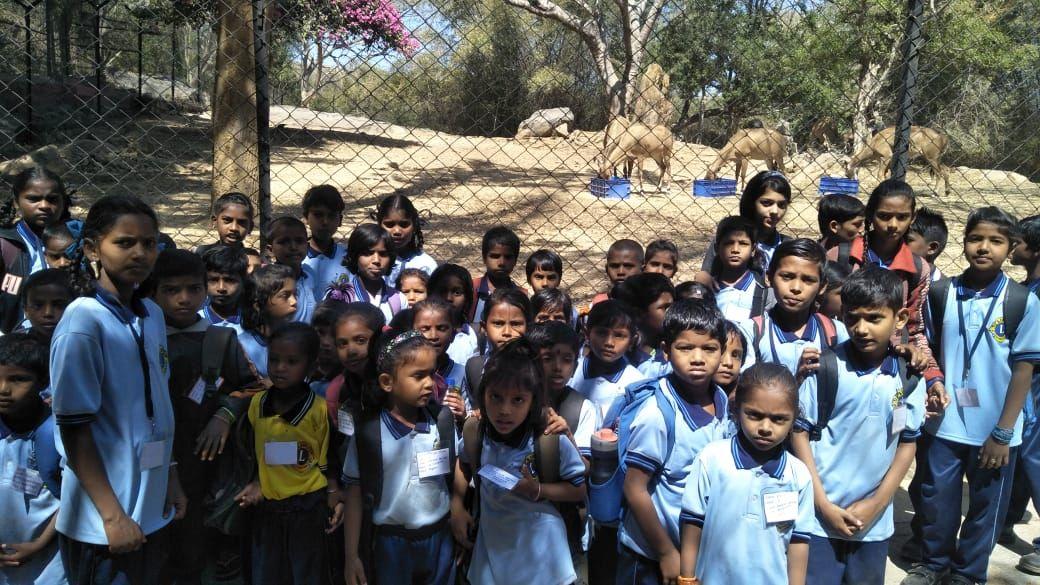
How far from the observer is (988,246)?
281cm

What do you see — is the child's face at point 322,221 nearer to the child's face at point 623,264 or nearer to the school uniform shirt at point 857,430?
the child's face at point 623,264

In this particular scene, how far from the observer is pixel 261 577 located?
2.50 metres

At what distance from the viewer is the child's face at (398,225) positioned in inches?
143

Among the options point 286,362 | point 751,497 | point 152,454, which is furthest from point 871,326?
point 152,454

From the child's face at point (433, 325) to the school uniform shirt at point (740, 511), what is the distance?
972mm

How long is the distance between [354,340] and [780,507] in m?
1.37

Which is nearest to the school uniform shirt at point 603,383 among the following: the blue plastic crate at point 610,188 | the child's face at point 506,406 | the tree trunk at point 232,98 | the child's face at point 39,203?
the child's face at point 506,406

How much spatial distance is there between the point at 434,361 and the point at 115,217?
2.91 ft

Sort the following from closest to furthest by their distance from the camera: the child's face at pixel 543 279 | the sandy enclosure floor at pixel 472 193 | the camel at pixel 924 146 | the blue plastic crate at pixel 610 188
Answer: the child's face at pixel 543 279
the sandy enclosure floor at pixel 472 193
the blue plastic crate at pixel 610 188
the camel at pixel 924 146

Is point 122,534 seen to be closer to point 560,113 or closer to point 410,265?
point 410,265

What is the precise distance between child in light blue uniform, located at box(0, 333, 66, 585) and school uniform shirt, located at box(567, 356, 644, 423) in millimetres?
1554

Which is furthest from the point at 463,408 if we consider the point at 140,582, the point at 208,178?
the point at 208,178

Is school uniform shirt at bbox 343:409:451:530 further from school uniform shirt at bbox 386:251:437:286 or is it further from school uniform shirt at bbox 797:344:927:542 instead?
school uniform shirt at bbox 386:251:437:286

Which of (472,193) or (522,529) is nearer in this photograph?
(522,529)
